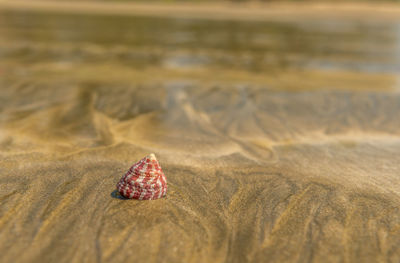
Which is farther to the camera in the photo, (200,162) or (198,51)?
(198,51)

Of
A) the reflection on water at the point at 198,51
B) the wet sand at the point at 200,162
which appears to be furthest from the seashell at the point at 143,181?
the reflection on water at the point at 198,51

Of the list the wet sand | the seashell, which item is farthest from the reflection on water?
the seashell

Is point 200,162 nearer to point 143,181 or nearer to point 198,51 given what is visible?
point 143,181

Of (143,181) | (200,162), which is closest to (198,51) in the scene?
(200,162)

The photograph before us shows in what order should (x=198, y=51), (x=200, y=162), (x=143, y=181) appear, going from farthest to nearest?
(x=198, y=51), (x=200, y=162), (x=143, y=181)

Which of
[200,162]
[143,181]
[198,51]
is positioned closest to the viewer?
[143,181]

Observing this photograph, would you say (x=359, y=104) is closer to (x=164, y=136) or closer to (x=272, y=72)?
(x=272, y=72)

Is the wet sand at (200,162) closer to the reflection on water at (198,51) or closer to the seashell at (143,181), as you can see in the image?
the seashell at (143,181)
